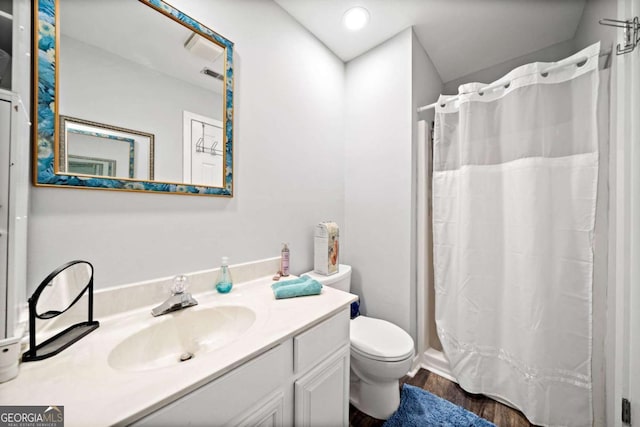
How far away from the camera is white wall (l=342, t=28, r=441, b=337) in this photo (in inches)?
60.6

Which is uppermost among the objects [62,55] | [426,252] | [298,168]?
[62,55]

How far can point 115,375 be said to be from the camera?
52 centimetres

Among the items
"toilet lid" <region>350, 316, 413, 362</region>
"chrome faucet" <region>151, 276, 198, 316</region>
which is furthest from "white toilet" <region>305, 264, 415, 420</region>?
"chrome faucet" <region>151, 276, 198, 316</region>

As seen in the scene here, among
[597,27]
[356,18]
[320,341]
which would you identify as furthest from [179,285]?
[597,27]

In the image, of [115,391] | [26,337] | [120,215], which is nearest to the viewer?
[115,391]

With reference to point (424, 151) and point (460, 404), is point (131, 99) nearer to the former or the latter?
point (424, 151)

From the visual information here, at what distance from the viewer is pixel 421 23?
1491 millimetres

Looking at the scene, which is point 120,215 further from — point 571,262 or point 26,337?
point 571,262

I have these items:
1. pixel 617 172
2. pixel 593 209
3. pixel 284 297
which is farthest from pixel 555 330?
pixel 284 297

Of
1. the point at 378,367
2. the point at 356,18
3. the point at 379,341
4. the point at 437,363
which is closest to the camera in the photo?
the point at 378,367

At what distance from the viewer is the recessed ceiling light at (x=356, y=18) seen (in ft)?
4.54

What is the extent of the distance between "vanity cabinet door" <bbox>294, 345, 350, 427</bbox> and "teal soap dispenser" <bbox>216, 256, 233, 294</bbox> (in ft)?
1.63

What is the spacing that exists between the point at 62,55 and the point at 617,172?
2.13 m

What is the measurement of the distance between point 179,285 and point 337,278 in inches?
34.5
